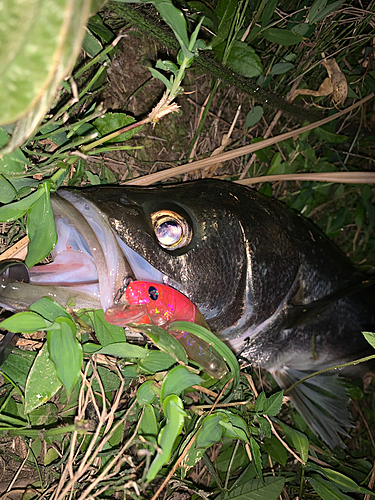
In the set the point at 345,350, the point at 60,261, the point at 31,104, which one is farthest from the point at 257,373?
the point at 31,104

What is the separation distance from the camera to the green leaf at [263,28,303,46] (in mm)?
2342

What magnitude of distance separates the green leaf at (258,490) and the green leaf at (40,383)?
107 centimetres

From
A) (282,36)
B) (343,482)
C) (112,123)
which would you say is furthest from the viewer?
(282,36)

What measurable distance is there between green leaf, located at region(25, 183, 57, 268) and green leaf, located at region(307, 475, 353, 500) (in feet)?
5.63

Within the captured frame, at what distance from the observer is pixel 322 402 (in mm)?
2736

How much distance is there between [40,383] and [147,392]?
410 mm

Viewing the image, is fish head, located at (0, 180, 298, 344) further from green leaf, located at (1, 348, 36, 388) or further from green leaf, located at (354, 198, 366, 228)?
green leaf, located at (354, 198, 366, 228)

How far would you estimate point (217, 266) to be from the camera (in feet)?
5.89

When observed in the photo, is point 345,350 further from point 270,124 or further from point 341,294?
point 270,124

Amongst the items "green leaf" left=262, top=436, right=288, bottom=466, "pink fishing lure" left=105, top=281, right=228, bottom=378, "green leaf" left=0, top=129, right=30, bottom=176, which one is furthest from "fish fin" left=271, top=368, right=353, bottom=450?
"green leaf" left=0, top=129, right=30, bottom=176

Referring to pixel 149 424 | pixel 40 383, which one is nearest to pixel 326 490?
pixel 149 424

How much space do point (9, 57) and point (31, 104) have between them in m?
0.08

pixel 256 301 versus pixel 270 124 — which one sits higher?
pixel 270 124

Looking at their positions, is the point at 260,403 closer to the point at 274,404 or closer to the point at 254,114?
the point at 274,404
